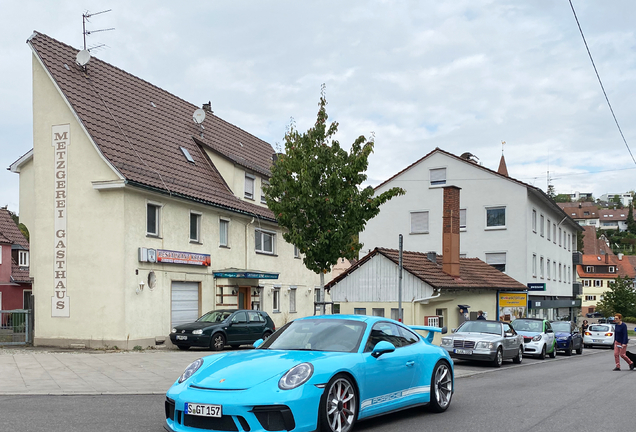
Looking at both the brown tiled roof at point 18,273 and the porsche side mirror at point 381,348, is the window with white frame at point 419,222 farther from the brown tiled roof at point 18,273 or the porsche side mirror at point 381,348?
the porsche side mirror at point 381,348

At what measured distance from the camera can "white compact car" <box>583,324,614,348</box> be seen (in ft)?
129

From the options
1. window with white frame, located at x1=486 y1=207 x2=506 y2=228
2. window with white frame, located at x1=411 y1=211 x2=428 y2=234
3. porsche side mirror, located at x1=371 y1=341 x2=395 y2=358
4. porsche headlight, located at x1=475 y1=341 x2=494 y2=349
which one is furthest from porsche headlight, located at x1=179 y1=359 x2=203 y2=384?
window with white frame, located at x1=411 y1=211 x2=428 y2=234

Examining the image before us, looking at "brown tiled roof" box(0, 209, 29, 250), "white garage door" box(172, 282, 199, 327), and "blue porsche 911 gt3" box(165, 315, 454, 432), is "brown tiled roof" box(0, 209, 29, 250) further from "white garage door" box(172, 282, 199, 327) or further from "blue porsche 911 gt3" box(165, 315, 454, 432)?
"blue porsche 911 gt3" box(165, 315, 454, 432)

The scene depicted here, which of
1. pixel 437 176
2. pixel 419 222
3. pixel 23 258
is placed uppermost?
pixel 437 176

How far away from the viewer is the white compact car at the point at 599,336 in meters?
39.2

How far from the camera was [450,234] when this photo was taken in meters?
32.5

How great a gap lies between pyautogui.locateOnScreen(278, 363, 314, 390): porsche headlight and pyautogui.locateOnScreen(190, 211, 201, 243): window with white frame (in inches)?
773

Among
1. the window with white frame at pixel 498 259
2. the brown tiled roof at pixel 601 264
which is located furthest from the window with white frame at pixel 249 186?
the brown tiled roof at pixel 601 264

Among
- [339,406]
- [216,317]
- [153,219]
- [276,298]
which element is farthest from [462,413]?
[276,298]

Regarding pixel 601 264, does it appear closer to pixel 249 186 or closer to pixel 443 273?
pixel 443 273

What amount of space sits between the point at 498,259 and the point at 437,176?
6.92 metres

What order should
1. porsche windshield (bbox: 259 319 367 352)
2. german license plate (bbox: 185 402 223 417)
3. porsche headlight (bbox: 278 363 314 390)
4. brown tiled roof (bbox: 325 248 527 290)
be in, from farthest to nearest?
brown tiled roof (bbox: 325 248 527 290)
porsche windshield (bbox: 259 319 367 352)
porsche headlight (bbox: 278 363 314 390)
german license plate (bbox: 185 402 223 417)

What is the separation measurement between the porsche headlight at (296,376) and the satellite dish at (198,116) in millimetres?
26375

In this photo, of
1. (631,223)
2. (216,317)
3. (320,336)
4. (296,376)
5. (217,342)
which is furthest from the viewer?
(631,223)
